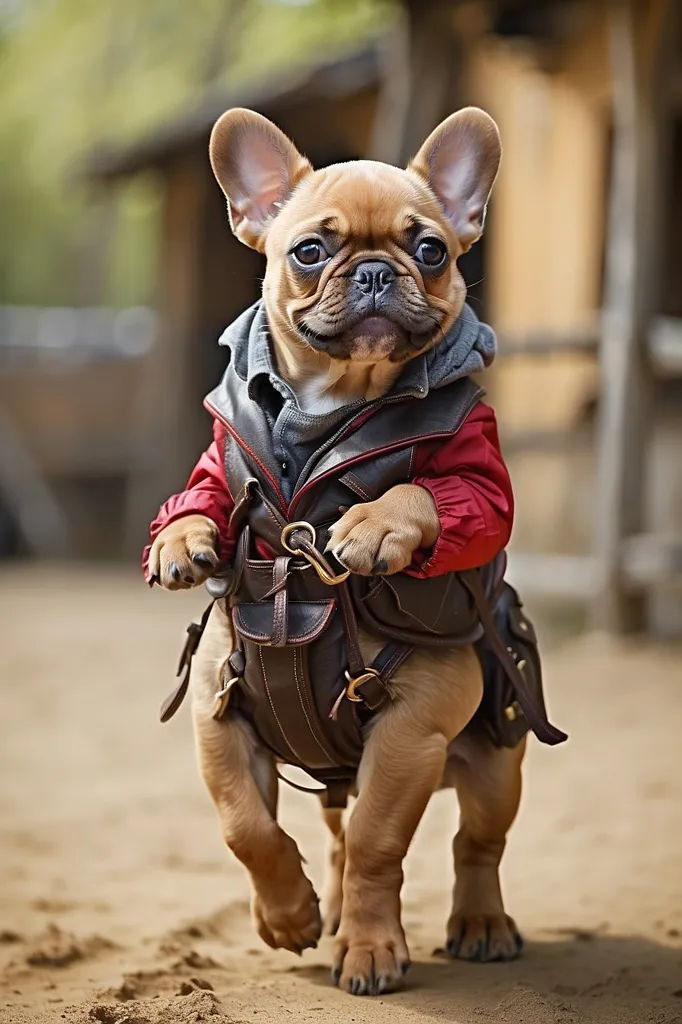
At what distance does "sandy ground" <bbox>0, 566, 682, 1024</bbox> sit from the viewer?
3.21m

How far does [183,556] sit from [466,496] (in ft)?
2.05

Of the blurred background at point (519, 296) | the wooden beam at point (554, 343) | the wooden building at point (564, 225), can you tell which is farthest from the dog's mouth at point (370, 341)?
the wooden beam at point (554, 343)

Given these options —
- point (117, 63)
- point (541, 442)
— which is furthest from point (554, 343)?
point (117, 63)

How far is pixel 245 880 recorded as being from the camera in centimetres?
466

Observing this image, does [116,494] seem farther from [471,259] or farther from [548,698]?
[548,698]

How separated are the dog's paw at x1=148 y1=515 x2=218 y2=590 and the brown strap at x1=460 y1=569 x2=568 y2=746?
65 cm

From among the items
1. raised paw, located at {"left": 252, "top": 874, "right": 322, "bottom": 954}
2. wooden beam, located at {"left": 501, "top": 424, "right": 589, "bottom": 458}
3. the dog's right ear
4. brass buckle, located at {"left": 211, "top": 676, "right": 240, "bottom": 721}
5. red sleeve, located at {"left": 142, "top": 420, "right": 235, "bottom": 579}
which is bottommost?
raised paw, located at {"left": 252, "top": 874, "right": 322, "bottom": 954}

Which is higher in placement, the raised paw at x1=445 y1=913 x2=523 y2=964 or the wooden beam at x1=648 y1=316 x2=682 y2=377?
the wooden beam at x1=648 y1=316 x2=682 y2=377

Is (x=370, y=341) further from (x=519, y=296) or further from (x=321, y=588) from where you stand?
(x=519, y=296)

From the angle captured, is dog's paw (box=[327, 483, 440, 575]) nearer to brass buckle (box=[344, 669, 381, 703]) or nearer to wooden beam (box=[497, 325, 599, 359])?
brass buckle (box=[344, 669, 381, 703])

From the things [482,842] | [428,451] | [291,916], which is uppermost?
[428,451]

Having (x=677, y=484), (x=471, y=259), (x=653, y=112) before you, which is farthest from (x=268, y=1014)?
(x=471, y=259)

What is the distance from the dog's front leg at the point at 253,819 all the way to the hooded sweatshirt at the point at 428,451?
34 cm

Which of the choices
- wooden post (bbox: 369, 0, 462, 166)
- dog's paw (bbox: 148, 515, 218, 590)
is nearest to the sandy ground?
dog's paw (bbox: 148, 515, 218, 590)
